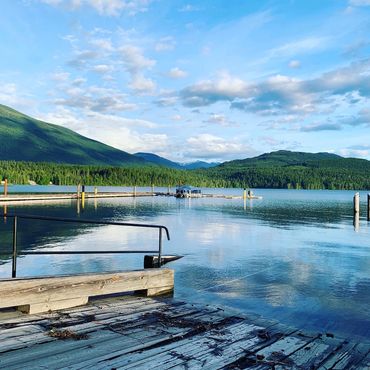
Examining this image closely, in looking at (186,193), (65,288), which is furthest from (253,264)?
(186,193)

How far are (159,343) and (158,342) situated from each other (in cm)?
5

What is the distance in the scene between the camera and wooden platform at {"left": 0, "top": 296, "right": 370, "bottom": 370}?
18.6 feet

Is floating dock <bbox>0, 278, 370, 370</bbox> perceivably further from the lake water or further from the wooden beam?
the lake water

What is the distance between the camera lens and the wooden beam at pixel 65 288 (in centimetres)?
752

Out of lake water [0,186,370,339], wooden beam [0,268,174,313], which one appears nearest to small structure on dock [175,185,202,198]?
lake water [0,186,370,339]

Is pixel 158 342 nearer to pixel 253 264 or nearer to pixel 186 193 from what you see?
pixel 253 264

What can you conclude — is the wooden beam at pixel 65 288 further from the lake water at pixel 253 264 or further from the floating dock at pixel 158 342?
the lake water at pixel 253 264

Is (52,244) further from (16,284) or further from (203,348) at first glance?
(203,348)

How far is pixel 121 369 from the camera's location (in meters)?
5.36

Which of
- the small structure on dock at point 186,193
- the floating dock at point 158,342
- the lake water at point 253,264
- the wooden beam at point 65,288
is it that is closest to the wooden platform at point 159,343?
the floating dock at point 158,342

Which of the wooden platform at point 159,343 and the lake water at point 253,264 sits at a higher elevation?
the wooden platform at point 159,343

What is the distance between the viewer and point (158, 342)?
6.48 m

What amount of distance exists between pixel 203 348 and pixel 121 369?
4.94ft

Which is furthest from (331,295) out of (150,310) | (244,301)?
(150,310)
